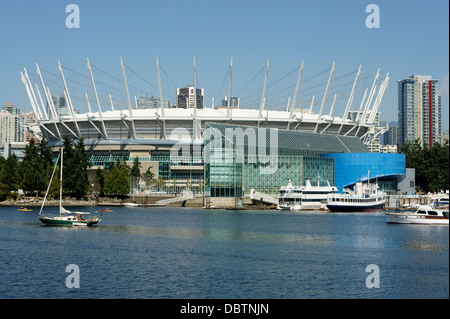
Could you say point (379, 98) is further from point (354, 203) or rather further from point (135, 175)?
point (135, 175)

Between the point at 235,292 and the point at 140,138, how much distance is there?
103610 mm

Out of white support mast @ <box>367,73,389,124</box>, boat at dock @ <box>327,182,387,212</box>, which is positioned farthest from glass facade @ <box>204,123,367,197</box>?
white support mast @ <box>367,73,389,124</box>

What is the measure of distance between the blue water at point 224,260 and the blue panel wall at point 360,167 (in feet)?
149

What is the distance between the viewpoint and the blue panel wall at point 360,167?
111 metres

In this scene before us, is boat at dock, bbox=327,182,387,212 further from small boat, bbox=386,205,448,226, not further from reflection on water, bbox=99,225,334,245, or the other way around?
reflection on water, bbox=99,225,334,245

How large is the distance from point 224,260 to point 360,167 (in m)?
74.4

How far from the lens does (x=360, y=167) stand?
365 ft

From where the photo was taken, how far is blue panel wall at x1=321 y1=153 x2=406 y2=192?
111 meters

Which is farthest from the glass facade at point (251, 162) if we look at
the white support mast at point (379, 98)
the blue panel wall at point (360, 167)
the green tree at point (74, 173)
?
the white support mast at point (379, 98)

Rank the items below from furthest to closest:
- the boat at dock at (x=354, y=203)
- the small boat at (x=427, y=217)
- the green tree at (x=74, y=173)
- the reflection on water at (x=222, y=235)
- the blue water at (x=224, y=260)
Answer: the green tree at (x=74, y=173) < the boat at dock at (x=354, y=203) < the small boat at (x=427, y=217) < the reflection on water at (x=222, y=235) < the blue water at (x=224, y=260)

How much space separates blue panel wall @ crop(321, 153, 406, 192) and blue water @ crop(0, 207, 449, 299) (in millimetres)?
45481

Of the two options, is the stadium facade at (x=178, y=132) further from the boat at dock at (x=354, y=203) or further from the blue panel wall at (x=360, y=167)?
the boat at dock at (x=354, y=203)

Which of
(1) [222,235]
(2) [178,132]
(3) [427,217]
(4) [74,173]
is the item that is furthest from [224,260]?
(2) [178,132]

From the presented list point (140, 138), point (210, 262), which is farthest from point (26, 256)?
point (140, 138)
